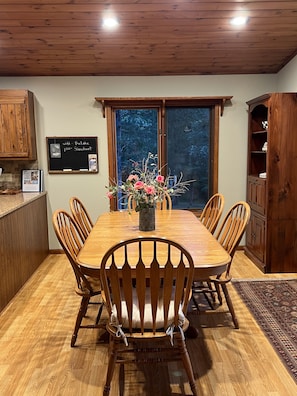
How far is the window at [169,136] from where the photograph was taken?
4.41m

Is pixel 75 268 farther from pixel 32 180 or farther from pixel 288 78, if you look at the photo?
pixel 288 78

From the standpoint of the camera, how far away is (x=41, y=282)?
3.62m

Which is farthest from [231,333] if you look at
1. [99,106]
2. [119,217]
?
[99,106]

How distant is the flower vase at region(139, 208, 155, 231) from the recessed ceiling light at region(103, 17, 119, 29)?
1.90 metres

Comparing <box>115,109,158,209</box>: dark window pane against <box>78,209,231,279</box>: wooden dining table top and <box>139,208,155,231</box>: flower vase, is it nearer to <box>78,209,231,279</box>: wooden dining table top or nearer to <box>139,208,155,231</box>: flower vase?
<box>78,209,231,279</box>: wooden dining table top

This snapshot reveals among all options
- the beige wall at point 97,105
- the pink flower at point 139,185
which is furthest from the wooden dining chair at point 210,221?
the beige wall at point 97,105

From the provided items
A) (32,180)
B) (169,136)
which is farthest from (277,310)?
(32,180)

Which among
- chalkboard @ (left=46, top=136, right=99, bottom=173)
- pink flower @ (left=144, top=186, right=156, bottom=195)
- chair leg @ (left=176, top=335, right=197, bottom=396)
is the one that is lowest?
chair leg @ (left=176, top=335, right=197, bottom=396)

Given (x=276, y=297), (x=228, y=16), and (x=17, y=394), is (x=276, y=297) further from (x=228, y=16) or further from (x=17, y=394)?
(x=228, y=16)

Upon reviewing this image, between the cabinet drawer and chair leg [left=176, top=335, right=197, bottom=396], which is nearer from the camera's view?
chair leg [left=176, top=335, right=197, bottom=396]

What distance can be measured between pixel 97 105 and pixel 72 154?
0.72m

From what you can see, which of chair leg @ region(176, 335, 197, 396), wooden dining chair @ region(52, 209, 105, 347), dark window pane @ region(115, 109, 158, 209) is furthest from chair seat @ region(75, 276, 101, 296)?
dark window pane @ region(115, 109, 158, 209)

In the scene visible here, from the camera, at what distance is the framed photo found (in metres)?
4.42

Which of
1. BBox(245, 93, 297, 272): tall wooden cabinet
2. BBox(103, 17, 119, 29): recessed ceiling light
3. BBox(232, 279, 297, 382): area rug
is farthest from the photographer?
BBox(245, 93, 297, 272): tall wooden cabinet
